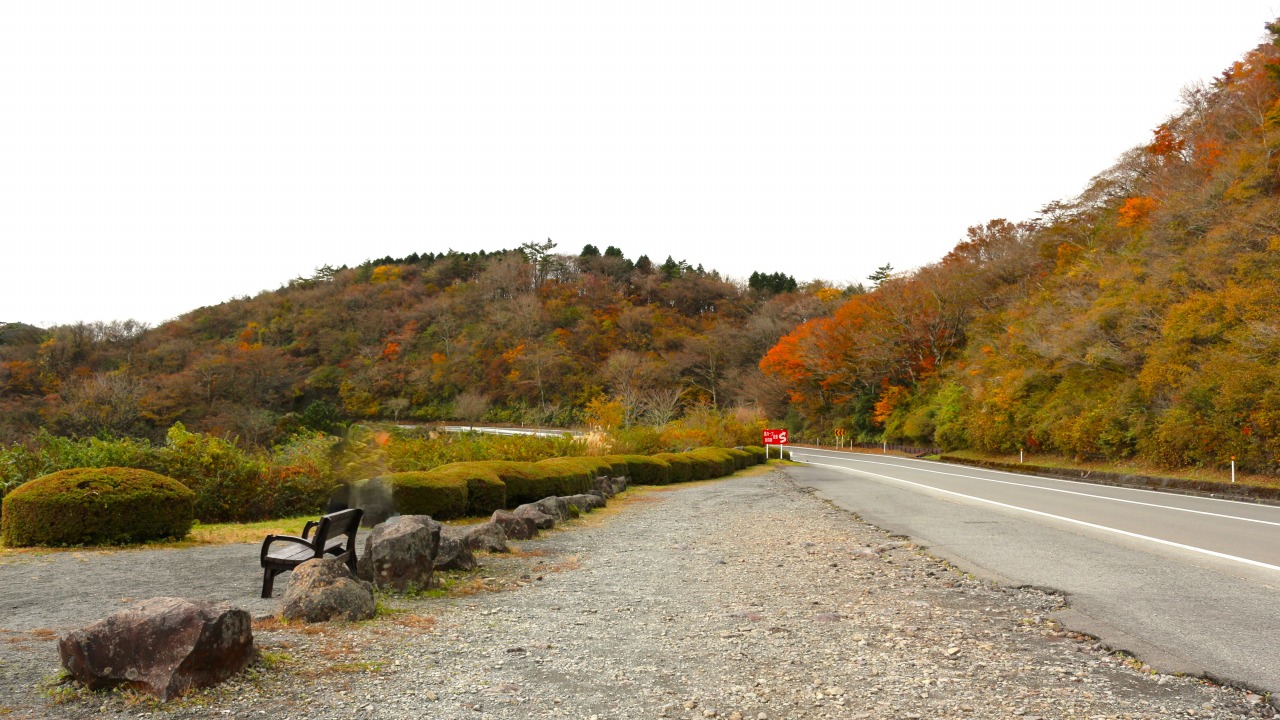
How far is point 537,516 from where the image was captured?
11.9m

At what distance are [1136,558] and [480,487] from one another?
974 cm

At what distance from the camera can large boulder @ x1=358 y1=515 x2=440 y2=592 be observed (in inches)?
279

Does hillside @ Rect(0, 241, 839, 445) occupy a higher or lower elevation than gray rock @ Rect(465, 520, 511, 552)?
higher

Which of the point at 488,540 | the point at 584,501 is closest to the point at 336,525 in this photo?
the point at 488,540

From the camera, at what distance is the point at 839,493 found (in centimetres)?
1919

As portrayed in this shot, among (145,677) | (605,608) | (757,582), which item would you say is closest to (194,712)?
(145,677)

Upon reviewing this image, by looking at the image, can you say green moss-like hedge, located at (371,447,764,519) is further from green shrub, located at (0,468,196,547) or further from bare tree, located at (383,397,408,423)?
bare tree, located at (383,397,408,423)

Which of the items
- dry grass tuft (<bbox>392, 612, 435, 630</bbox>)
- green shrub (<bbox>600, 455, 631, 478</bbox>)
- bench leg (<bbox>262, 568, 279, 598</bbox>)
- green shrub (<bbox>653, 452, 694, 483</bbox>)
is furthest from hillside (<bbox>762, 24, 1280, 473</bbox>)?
bench leg (<bbox>262, 568, 279, 598</bbox>)

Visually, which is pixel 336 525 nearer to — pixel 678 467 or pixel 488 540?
pixel 488 540

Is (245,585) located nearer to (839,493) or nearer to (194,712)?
(194,712)

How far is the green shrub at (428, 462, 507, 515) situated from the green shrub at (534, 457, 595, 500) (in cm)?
177

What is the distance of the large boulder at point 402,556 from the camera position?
707cm

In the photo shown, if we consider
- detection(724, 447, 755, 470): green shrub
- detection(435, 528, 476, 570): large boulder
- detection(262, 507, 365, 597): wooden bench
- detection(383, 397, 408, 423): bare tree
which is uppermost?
detection(383, 397, 408, 423): bare tree

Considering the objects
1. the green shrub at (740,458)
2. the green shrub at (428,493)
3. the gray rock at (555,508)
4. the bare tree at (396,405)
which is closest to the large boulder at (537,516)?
the gray rock at (555,508)
